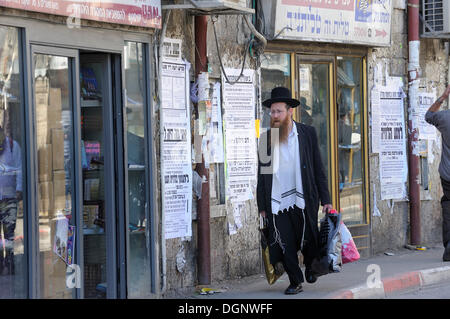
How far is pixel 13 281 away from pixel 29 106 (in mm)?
1391

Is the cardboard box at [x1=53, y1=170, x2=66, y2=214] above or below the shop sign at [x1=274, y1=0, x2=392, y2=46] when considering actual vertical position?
below

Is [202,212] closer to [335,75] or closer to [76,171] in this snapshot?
[76,171]

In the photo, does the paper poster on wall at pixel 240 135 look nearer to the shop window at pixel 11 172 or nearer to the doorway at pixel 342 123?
the doorway at pixel 342 123

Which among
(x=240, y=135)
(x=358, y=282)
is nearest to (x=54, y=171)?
(x=240, y=135)

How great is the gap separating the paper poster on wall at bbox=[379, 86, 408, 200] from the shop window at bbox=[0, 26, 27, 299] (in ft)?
20.6

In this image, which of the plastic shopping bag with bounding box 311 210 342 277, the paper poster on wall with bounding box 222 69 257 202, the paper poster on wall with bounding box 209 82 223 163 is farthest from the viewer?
the paper poster on wall with bounding box 222 69 257 202

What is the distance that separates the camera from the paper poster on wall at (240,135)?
9.84 metres

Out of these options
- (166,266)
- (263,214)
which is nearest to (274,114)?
(263,214)

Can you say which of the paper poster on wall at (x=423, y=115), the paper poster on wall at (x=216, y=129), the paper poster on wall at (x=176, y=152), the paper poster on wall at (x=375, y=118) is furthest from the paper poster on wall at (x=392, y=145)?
the paper poster on wall at (x=176, y=152)

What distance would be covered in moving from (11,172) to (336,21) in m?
5.33

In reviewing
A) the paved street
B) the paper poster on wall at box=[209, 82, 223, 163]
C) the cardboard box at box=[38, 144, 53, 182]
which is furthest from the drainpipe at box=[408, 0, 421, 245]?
the cardboard box at box=[38, 144, 53, 182]

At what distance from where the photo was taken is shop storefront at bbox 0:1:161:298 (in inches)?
282

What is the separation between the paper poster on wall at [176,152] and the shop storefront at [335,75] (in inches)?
64.4

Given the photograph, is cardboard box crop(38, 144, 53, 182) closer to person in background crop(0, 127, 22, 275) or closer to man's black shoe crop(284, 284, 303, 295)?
person in background crop(0, 127, 22, 275)
